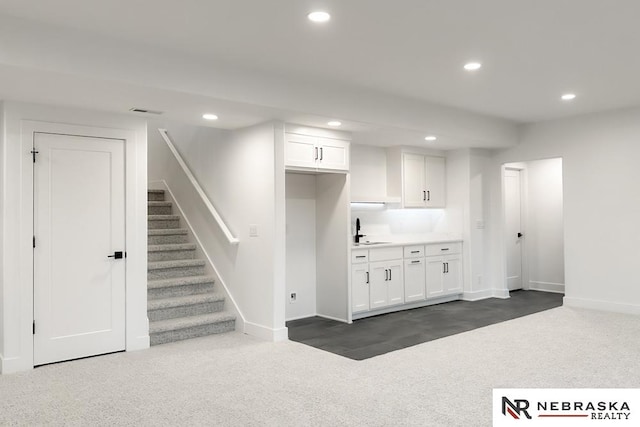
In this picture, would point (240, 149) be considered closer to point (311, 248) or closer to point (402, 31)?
point (311, 248)

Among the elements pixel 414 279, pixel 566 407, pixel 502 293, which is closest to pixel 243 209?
pixel 414 279

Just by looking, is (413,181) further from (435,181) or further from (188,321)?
(188,321)

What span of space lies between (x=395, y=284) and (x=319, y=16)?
3951 mm

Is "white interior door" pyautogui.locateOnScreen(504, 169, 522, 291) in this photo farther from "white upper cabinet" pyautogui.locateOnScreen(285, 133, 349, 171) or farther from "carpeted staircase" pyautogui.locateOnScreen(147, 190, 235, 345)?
"carpeted staircase" pyautogui.locateOnScreen(147, 190, 235, 345)

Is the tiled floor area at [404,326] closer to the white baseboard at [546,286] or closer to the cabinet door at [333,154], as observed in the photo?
the white baseboard at [546,286]

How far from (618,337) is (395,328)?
85.7 inches

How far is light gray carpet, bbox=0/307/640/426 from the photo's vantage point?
3.12m

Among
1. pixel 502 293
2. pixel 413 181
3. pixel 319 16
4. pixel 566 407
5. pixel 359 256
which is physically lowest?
pixel 566 407

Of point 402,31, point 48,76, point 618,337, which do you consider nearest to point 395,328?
point 618,337

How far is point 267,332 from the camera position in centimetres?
507

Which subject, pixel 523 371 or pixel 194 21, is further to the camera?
pixel 523 371

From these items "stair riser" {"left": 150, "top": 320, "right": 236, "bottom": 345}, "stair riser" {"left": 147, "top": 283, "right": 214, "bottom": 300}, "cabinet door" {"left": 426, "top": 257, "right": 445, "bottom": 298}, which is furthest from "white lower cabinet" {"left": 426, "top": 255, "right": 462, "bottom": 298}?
"stair riser" {"left": 147, "top": 283, "right": 214, "bottom": 300}

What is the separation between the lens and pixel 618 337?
4949 millimetres

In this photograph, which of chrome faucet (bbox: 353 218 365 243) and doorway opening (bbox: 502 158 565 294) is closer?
chrome faucet (bbox: 353 218 365 243)
